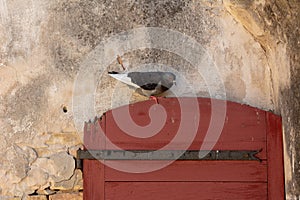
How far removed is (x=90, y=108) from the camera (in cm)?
396

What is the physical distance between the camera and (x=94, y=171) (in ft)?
12.6

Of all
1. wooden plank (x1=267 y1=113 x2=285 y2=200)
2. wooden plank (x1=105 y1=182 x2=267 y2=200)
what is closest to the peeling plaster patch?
wooden plank (x1=267 y1=113 x2=285 y2=200)

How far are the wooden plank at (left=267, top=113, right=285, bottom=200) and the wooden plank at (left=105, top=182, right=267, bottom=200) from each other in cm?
5

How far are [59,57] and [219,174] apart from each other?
3.93 feet

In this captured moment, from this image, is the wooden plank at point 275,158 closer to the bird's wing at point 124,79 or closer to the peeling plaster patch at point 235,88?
the peeling plaster patch at point 235,88

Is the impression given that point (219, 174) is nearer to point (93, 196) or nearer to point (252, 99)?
point (252, 99)

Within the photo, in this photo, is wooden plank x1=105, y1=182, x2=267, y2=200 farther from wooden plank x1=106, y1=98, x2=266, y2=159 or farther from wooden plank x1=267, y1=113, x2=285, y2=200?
wooden plank x1=106, y1=98, x2=266, y2=159

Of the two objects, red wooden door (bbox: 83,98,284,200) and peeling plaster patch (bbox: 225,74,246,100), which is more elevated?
peeling plaster patch (bbox: 225,74,246,100)

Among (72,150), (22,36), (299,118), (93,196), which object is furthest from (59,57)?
(299,118)

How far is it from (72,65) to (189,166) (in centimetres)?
94

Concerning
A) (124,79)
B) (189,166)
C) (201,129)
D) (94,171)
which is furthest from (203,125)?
(94,171)

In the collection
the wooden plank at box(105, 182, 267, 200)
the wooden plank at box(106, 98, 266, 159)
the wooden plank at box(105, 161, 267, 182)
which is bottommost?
the wooden plank at box(105, 182, 267, 200)

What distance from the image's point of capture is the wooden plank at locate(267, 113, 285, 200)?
3.81 meters

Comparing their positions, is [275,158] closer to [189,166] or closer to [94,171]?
[189,166]
